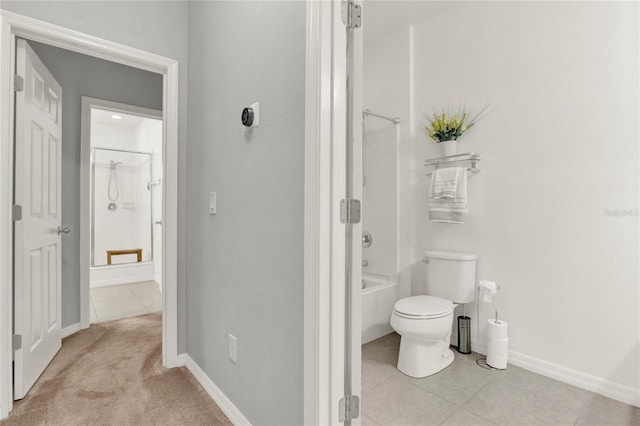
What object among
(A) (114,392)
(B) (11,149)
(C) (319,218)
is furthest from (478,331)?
(B) (11,149)

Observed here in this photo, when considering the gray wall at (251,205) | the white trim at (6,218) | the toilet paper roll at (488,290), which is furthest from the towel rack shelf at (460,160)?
the white trim at (6,218)

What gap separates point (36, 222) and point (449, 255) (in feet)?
9.11

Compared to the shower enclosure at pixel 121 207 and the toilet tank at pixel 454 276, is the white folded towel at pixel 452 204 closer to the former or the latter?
the toilet tank at pixel 454 276

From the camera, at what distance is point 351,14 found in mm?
1183

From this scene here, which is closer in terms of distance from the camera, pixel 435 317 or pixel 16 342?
pixel 16 342

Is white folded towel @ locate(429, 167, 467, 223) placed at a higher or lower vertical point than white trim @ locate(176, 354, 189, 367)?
higher

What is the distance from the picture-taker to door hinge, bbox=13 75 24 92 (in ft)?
5.87

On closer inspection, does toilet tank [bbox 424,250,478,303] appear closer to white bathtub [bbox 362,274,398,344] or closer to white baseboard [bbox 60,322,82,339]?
white bathtub [bbox 362,274,398,344]

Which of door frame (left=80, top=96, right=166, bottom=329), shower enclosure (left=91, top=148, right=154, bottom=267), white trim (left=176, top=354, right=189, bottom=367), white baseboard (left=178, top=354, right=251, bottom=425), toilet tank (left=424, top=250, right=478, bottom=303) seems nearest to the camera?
white baseboard (left=178, top=354, right=251, bottom=425)

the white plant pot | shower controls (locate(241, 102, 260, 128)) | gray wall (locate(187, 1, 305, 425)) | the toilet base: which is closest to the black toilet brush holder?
the toilet base

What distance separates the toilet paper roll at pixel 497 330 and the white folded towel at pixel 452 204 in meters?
0.76

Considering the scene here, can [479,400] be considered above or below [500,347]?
below

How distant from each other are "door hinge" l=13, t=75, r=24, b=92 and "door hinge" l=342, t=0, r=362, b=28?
1.86m

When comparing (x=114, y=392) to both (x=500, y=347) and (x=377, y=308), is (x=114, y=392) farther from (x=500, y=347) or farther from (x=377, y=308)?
(x=500, y=347)
